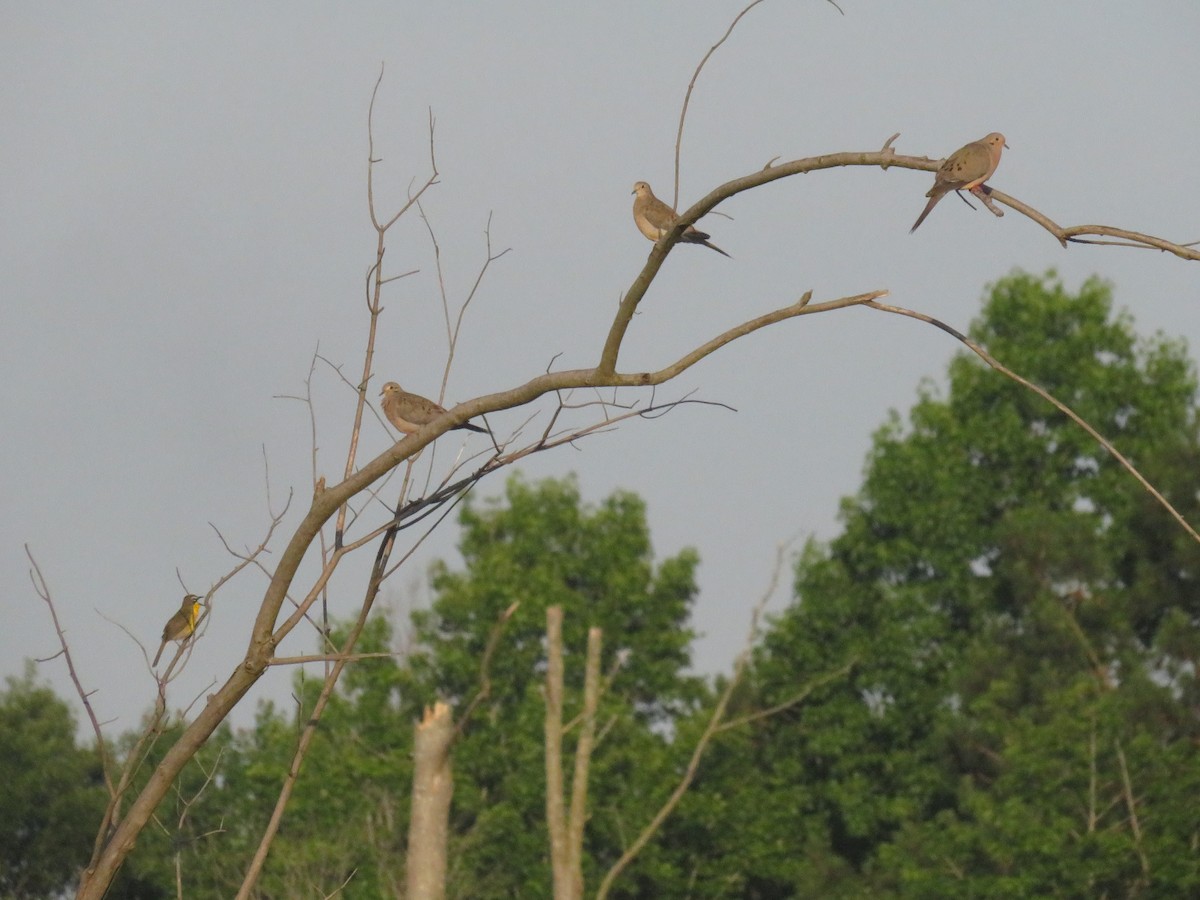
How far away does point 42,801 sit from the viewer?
157ft

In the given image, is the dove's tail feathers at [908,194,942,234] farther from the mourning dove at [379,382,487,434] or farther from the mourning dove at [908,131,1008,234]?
the mourning dove at [379,382,487,434]

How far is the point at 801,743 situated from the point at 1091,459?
9489 mm

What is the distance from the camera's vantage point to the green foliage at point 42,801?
46406mm

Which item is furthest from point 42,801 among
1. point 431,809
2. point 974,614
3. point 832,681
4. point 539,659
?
point 431,809

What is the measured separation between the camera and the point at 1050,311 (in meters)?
45.0

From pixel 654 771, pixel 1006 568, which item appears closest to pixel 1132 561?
pixel 1006 568

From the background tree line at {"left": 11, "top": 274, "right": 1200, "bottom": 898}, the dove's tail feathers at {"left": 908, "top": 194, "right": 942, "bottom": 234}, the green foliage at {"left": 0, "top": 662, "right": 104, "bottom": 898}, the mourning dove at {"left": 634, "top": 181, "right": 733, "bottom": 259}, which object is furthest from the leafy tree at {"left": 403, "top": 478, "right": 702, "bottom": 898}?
the dove's tail feathers at {"left": 908, "top": 194, "right": 942, "bottom": 234}

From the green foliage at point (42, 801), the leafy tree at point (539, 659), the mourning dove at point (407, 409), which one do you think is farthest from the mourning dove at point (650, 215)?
the green foliage at point (42, 801)

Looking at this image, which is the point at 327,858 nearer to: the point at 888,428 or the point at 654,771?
the point at 654,771

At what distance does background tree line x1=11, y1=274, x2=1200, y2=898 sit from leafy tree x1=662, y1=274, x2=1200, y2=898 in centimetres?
7

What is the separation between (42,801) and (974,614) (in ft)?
78.6

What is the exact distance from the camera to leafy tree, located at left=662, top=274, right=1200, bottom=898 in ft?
123

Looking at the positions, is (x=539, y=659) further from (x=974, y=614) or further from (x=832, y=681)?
(x=974, y=614)

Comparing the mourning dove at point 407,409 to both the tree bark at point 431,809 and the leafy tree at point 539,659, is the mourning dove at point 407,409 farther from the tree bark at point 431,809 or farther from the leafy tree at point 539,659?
the leafy tree at point 539,659
